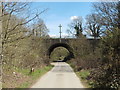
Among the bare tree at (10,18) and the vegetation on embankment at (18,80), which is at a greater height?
the bare tree at (10,18)

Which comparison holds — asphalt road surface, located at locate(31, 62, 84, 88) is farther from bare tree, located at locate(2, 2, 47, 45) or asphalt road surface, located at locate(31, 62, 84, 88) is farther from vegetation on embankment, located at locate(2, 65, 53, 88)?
bare tree, located at locate(2, 2, 47, 45)

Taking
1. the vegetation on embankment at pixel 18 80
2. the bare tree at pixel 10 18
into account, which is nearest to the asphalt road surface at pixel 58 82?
the vegetation on embankment at pixel 18 80

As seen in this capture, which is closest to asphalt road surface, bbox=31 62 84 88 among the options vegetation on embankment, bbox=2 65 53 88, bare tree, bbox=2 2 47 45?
vegetation on embankment, bbox=2 65 53 88

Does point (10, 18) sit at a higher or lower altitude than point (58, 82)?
higher

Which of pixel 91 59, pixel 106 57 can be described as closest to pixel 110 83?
pixel 106 57

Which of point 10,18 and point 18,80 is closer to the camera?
point 10,18

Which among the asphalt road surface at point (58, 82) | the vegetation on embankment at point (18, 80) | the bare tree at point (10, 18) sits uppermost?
the bare tree at point (10, 18)

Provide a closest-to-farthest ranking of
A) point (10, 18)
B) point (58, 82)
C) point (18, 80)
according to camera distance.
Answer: point (10, 18) → point (18, 80) → point (58, 82)

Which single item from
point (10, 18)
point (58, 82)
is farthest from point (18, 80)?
point (10, 18)

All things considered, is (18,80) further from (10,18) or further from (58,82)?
(10,18)

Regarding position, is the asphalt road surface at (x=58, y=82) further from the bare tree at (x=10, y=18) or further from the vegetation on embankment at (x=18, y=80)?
the bare tree at (x=10, y=18)

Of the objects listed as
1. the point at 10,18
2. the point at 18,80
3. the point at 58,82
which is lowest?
the point at 58,82

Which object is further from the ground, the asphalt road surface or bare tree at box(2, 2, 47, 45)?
bare tree at box(2, 2, 47, 45)

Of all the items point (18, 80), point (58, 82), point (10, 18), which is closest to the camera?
point (10, 18)
